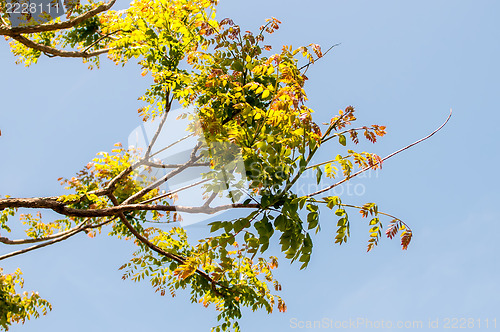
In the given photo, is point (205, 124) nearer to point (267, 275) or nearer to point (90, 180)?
point (267, 275)

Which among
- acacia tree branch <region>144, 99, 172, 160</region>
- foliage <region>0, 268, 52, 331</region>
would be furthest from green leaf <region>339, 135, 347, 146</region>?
foliage <region>0, 268, 52, 331</region>

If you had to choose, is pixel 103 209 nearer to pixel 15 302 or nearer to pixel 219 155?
pixel 219 155

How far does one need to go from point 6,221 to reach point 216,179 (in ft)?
19.4

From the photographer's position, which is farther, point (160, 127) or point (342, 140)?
point (160, 127)

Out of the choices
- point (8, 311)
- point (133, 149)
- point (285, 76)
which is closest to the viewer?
point (285, 76)

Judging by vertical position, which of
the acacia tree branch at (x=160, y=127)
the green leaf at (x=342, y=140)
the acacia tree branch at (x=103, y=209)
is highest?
the acacia tree branch at (x=160, y=127)

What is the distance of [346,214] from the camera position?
425cm

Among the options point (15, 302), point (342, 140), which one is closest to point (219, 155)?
point (342, 140)

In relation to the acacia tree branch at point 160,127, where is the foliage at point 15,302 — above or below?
below

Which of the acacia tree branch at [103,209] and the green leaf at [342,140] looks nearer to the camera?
the green leaf at [342,140]

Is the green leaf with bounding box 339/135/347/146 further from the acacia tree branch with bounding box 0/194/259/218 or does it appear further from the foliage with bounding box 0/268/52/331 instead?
the foliage with bounding box 0/268/52/331

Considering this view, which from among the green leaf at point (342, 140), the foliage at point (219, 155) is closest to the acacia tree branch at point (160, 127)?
the foliage at point (219, 155)

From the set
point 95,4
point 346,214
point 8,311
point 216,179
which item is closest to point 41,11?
point 95,4

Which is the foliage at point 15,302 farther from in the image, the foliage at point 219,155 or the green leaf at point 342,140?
the green leaf at point 342,140
